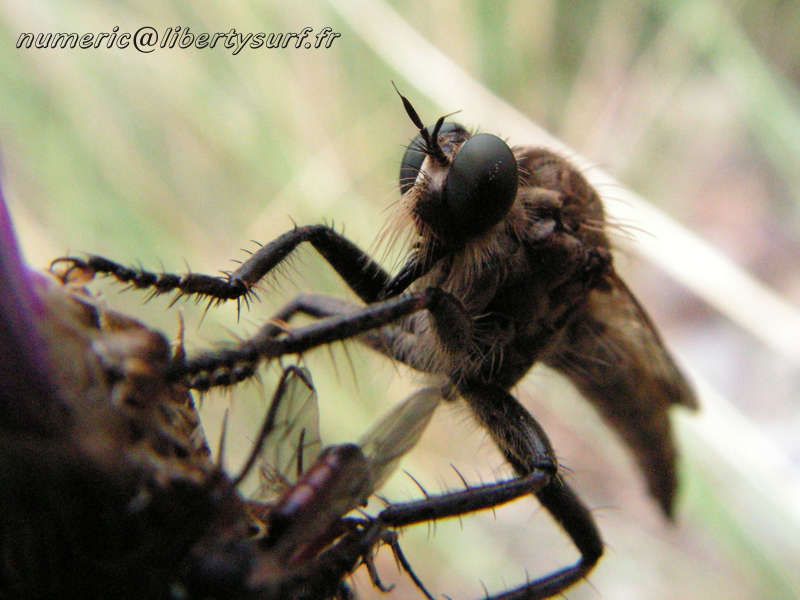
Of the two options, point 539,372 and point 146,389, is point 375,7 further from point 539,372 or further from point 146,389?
point 146,389

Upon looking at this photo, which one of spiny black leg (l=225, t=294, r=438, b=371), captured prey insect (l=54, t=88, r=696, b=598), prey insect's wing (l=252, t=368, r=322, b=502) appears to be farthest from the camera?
spiny black leg (l=225, t=294, r=438, b=371)

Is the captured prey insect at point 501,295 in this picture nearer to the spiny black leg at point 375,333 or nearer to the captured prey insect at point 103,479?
the spiny black leg at point 375,333

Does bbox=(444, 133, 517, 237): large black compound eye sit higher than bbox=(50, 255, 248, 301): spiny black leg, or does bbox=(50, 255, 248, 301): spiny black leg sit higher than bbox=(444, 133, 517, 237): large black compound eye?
bbox=(444, 133, 517, 237): large black compound eye

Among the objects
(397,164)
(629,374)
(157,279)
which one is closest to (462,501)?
(157,279)

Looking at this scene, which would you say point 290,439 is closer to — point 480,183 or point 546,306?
point 480,183

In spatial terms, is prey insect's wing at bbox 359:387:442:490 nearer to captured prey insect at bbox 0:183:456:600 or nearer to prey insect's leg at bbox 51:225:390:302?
captured prey insect at bbox 0:183:456:600

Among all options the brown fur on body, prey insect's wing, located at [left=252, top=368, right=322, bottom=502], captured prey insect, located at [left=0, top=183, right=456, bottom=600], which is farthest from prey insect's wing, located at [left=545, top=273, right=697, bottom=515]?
captured prey insect, located at [left=0, top=183, right=456, bottom=600]

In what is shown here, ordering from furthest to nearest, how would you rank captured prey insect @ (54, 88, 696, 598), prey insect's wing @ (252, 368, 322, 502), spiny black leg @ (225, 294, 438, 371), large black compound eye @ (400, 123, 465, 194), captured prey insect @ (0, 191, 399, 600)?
spiny black leg @ (225, 294, 438, 371) < large black compound eye @ (400, 123, 465, 194) < captured prey insect @ (54, 88, 696, 598) < prey insect's wing @ (252, 368, 322, 502) < captured prey insect @ (0, 191, 399, 600)

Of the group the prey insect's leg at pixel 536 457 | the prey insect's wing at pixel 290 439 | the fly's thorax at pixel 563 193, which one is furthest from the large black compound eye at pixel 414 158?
the prey insect's wing at pixel 290 439
